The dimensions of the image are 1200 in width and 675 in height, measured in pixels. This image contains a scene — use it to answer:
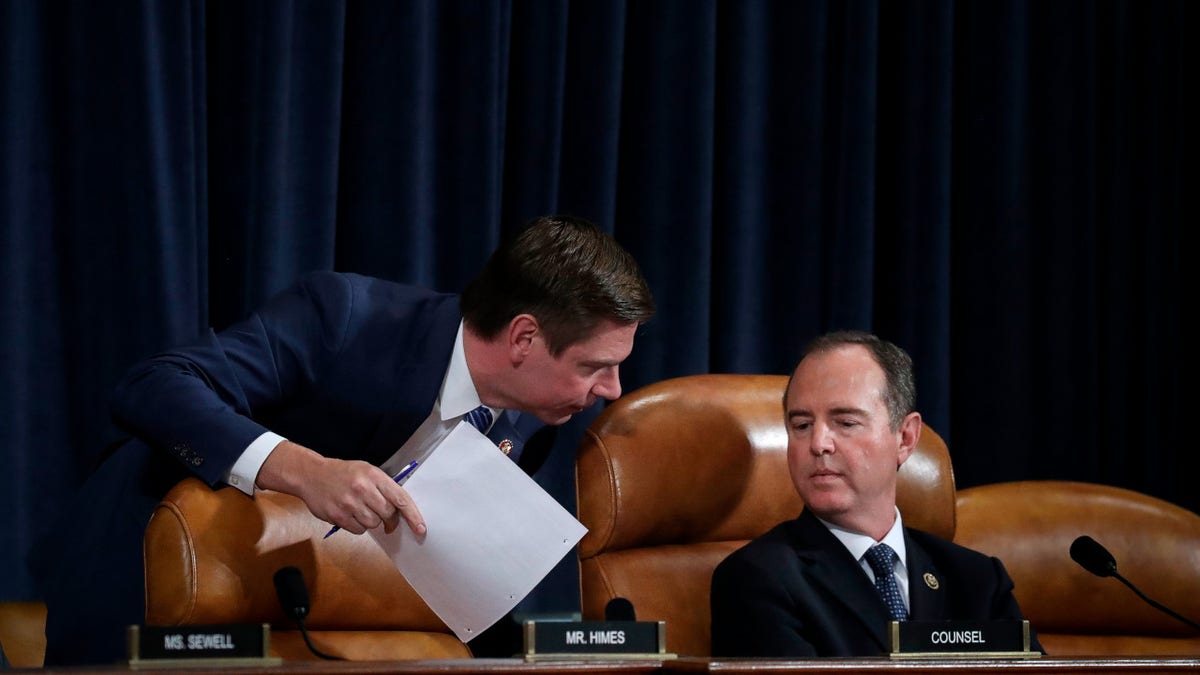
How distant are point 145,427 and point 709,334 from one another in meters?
→ 1.47

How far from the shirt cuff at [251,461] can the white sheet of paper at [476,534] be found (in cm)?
19

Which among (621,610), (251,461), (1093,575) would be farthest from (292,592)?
(1093,575)

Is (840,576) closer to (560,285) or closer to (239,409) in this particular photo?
(560,285)

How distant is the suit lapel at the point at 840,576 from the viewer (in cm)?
208

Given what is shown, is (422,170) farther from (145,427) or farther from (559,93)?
(145,427)

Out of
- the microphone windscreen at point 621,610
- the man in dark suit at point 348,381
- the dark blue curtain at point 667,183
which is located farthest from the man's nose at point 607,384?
the dark blue curtain at point 667,183

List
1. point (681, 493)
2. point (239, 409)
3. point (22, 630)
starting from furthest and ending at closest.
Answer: point (22, 630) < point (681, 493) < point (239, 409)

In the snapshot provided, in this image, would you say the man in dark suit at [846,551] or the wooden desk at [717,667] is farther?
the man in dark suit at [846,551]

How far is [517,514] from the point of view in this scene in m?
1.86

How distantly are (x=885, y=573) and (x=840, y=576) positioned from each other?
0.10 meters

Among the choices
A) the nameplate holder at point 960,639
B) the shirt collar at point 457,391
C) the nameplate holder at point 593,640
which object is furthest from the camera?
the shirt collar at point 457,391

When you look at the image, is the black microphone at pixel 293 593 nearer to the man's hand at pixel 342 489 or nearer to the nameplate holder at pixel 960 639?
the man's hand at pixel 342 489

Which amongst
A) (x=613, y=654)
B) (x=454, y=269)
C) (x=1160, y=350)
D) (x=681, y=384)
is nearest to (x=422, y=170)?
(x=454, y=269)

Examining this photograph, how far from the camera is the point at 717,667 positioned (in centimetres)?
129
